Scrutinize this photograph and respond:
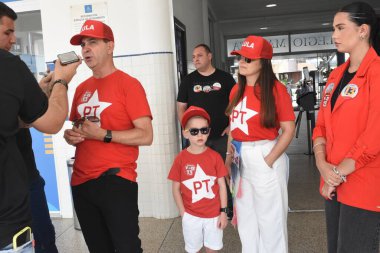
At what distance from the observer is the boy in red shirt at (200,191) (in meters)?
2.23

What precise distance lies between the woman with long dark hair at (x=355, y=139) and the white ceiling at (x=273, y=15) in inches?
249

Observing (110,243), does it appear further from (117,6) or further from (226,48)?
(226,48)

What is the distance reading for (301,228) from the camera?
11.0 ft

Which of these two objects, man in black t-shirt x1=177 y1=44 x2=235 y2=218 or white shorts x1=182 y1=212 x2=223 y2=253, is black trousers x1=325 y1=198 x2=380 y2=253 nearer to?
white shorts x1=182 y1=212 x2=223 y2=253

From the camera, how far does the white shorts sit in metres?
2.23

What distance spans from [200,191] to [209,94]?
1563 mm

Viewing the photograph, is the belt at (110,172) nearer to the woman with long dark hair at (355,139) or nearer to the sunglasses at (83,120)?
the sunglasses at (83,120)

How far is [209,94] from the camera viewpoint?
3.63 m

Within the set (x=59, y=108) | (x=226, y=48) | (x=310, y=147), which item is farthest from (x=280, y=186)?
(x=226, y=48)

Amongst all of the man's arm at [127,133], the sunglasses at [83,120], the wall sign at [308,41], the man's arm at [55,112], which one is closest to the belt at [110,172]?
the man's arm at [127,133]

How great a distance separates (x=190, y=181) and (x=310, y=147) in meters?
4.97

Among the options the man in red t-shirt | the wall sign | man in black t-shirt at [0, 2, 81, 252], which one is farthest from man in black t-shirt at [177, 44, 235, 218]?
the wall sign

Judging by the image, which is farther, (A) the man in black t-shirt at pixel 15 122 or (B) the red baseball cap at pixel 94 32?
(B) the red baseball cap at pixel 94 32

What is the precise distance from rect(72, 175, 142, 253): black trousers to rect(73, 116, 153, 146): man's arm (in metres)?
0.20
